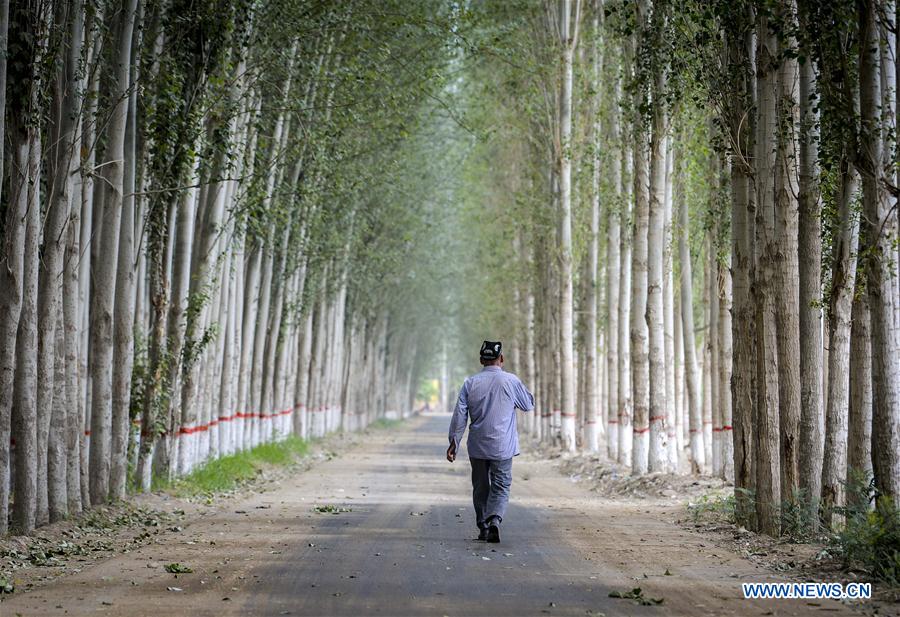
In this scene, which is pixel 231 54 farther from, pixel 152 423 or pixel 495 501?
pixel 495 501

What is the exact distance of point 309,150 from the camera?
25297mm

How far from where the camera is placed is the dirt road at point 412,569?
25.2 ft

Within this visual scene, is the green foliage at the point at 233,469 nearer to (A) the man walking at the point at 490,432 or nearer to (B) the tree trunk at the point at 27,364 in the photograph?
(B) the tree trunk at the point at 27,364

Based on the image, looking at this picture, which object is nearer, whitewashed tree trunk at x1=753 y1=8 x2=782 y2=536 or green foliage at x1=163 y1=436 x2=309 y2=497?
whitewashed tree trunk at x1=753 y1=8 x2=782 y2=536

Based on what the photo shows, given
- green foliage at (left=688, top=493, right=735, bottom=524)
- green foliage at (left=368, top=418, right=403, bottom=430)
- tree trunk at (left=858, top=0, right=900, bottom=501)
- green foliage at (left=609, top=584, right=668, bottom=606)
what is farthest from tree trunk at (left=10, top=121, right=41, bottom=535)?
green foliage at (left=368, top=418, right=403, bottom=430)

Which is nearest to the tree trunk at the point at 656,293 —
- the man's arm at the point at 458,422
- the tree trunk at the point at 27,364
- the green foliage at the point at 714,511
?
the green foliage at the point at 714,511

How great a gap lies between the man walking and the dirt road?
1.35 ft

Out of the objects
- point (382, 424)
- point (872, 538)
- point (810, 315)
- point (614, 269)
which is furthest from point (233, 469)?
point (382, 424)

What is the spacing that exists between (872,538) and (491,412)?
167 inches

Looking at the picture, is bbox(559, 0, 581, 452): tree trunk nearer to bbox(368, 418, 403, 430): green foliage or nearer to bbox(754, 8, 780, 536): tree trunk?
bbox(754, 8, 780, 536): tree trunk

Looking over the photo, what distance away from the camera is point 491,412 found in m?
11.8

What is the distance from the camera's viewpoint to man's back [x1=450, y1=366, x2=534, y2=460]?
461 inches

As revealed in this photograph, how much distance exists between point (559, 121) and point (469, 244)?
32.2 meters

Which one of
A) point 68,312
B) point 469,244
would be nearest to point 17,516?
point 68,312
